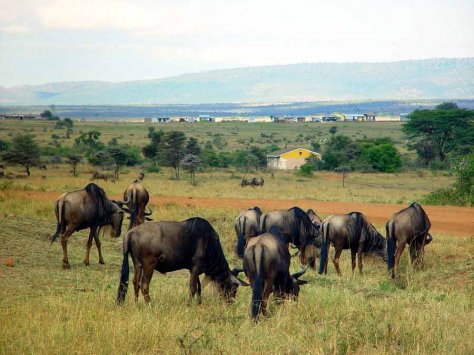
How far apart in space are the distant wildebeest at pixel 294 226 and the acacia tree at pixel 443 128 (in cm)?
5390

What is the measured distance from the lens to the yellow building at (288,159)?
68.0 meters

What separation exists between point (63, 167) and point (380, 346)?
47990mm

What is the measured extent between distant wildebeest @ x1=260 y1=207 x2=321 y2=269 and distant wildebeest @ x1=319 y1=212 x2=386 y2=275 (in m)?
0.34

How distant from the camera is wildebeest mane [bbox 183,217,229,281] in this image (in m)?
11.0

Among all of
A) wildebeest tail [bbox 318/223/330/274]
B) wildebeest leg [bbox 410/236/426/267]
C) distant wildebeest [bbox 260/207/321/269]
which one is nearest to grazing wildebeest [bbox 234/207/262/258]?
distant wildebeest [bbox 260/207/321/269]

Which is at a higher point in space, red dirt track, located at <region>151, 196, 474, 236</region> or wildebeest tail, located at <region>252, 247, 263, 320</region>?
wildebeest tail, located at <region>252, 247, 263, 320</region>

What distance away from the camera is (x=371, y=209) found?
27016 mm

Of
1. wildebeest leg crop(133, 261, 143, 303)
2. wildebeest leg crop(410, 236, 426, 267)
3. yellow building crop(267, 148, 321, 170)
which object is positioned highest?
wildebeest leg crop(133, 261, 143, 303)

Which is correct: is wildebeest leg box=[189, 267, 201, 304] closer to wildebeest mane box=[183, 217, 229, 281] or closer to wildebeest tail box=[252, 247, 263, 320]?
wildebeest mane box=[183, 217, 229, 281]

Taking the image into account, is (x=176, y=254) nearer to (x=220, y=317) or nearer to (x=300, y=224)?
(x=220, y=317)

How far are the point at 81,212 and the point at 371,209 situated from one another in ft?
46.2

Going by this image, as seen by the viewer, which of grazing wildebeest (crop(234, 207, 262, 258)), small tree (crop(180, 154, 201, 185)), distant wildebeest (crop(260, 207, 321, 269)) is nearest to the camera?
distant wildebeest (crop(260, 207, 321, 269))

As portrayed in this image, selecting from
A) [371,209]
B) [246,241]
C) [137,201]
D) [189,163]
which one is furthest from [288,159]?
[246,241]

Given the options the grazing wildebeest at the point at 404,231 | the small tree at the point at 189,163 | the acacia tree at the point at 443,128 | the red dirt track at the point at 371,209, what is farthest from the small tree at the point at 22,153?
the grazing wildebeest at the point at 404,231
